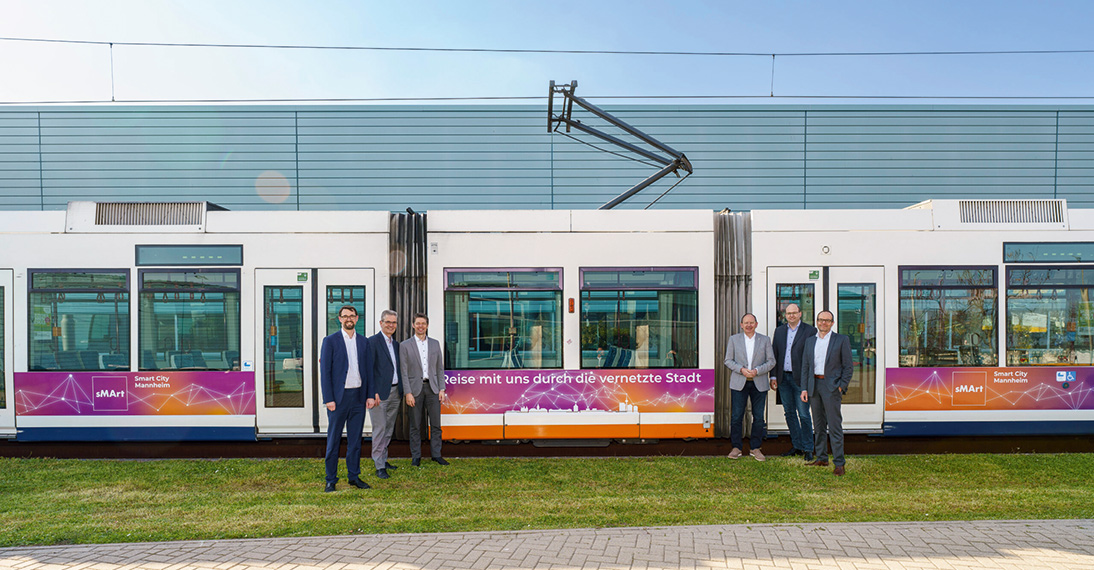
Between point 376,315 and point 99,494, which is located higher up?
point 376,315

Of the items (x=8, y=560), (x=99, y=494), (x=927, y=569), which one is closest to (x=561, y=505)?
(x=927, y=569)

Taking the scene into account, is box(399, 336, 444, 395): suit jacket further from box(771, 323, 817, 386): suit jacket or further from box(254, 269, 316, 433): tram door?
box(771, 323, 817, 386): suit jacket

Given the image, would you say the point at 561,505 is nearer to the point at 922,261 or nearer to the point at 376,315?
the point at 376,315

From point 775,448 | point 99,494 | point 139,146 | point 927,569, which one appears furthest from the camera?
point 139,146

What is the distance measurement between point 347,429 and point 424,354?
1.04m

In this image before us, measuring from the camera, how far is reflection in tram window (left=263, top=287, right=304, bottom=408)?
6.52m

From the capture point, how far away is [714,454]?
6.77 meters

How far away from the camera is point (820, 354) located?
5965mm

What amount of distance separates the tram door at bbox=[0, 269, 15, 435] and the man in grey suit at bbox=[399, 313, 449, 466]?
169 inches

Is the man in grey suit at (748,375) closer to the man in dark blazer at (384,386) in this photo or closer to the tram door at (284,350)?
the man in dark blazer at (384,386)

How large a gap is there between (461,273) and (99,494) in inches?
149

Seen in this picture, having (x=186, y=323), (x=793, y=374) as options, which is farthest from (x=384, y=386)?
(x=793, y=374)

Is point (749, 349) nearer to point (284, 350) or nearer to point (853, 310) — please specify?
point (853, 310)

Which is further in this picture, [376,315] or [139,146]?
[139,146]
